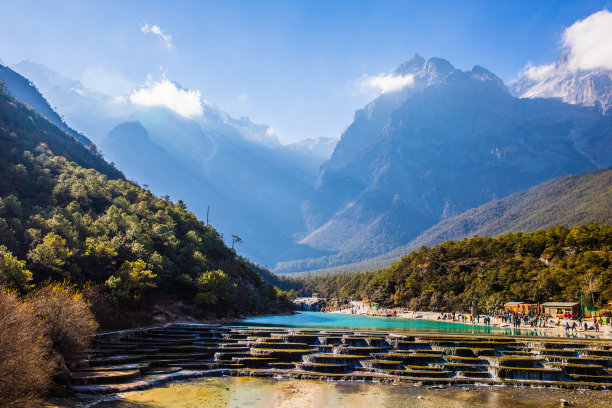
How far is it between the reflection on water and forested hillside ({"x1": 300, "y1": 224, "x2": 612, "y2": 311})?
221 feet

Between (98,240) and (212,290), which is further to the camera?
(212,290)

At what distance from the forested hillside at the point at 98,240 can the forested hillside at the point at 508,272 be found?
49233 millimetres

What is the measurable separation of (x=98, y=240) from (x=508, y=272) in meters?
94.2

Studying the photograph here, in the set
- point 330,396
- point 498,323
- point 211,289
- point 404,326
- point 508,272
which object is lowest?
point 404,326

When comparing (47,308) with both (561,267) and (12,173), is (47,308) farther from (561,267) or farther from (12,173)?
(561,267)

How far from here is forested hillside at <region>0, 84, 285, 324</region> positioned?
5031 cm

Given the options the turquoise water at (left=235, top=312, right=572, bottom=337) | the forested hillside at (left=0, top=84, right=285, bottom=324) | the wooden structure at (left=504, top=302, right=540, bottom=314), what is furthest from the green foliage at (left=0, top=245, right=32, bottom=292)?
the wooden structure at (left=504, top=302, right=540, bottom=314)

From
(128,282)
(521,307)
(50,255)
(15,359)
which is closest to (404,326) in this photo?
(521,307)

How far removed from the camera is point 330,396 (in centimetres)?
2442

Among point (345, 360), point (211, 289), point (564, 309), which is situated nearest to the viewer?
point (345, 360)

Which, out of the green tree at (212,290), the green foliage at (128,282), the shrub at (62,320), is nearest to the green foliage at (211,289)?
the green tree at (212,290)

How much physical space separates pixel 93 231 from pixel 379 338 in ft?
152

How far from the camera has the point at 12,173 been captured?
72.4 metres

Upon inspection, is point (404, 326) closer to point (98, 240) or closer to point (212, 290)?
point (212, 290)
